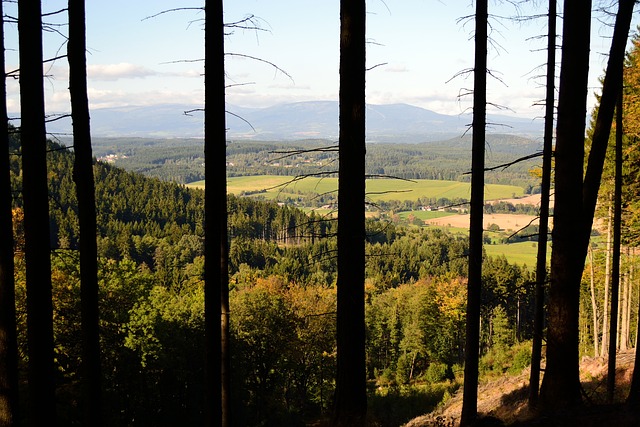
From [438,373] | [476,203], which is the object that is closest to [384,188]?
[438,373]

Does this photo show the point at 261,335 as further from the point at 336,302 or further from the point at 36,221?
the point at 36,221

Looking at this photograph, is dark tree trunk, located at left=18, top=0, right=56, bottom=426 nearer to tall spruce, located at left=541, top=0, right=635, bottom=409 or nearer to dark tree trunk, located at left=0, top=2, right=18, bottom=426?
dark tree trunk, located at left=0, top=2, right=18, bottom=426

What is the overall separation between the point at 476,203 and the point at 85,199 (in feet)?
17.3

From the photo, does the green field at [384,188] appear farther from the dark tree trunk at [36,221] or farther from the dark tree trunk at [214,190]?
the dark tree trunk at [36,221]

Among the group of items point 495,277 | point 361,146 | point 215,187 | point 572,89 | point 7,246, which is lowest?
point 495,277

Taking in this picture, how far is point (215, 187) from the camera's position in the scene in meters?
6.50

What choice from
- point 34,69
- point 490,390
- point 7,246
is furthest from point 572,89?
point 490,390

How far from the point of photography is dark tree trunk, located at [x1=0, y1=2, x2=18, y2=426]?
582 centimetres

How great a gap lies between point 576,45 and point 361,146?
2.95m

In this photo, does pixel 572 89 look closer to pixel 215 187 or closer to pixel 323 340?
pixel 215 187

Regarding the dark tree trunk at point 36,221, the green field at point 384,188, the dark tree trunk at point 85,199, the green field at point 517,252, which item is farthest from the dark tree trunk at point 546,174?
the green field at point 384,188

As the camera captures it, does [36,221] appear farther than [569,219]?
No

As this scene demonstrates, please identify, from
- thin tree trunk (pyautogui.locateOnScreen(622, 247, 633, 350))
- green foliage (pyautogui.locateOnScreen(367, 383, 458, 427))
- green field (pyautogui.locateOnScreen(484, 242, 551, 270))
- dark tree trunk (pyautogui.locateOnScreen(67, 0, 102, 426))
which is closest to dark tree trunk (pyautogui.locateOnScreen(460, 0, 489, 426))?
dark tree trunk (pyautogui.locateOnScreen(67, 0, 102, 426))

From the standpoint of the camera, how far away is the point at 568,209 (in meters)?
6.29
